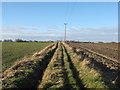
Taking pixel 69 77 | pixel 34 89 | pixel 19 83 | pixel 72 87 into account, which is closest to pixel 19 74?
pixel 19 83

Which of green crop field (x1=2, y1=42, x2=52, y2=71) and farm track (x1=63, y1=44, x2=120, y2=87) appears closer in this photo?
farm track (x1=63, y1=44, x2=120, y2=87)

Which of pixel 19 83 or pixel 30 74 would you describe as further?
pixel 30 74

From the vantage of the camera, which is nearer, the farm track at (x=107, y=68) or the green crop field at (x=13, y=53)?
the farm track at (x=107, y=68)

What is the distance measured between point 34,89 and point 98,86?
10.8 feet

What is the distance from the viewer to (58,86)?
8.41 m

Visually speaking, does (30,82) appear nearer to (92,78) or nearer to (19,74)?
(19,74)

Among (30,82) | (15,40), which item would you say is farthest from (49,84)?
(15,40)

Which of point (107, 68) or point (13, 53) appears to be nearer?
point (107, 68)

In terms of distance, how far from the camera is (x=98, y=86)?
8.46 m

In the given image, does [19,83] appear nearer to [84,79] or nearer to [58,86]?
[58,86]

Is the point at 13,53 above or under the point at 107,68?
above

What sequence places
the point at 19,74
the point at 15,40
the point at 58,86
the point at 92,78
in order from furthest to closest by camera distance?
the point at 15,40 < the point at 19,74 < the point at 92,78 < the point at 58,86

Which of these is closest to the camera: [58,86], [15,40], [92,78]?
[58,86]

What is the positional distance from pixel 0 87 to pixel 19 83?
103cm
